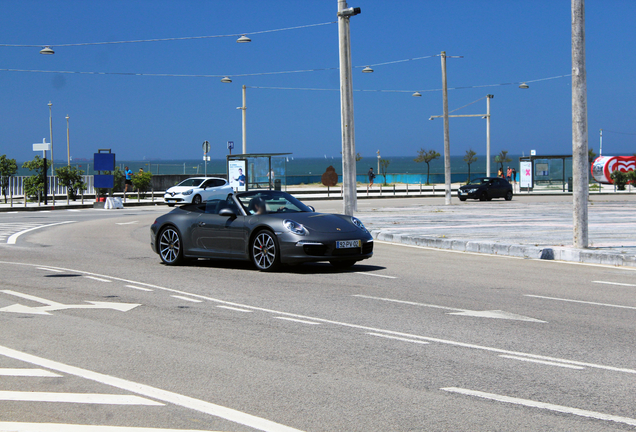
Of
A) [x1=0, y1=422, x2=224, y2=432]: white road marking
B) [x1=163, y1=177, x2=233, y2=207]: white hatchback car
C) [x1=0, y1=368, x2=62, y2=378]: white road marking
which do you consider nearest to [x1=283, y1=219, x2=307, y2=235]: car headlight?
[x1=0, y1=368, x2=62, y2=378]: white road marking

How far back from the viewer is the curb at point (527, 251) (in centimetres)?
1280

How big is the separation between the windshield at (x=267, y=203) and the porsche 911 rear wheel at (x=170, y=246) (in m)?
1.40

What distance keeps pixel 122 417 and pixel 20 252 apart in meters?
12.0

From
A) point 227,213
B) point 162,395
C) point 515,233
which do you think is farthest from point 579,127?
point 162,395

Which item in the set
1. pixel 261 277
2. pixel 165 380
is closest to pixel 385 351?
pixel 165 380

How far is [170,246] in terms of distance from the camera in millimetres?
13180

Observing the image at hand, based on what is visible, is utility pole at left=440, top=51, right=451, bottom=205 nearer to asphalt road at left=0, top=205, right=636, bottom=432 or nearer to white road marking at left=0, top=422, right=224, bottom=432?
asphalt road at left=0, top=205, right=636, bottom=432

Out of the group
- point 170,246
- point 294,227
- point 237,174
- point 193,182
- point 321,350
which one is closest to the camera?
point 321,350

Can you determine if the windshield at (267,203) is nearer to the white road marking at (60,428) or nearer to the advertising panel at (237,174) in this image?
the white road marking at (60,428)

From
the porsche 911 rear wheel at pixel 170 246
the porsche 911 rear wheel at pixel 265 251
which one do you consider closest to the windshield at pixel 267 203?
the porsche 911 rear wheel at pixel 265 251

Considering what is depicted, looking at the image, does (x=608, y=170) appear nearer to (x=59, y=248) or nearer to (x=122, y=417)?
(x=59, y=248)

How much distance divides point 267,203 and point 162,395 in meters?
7.50

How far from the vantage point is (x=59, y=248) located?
1648 centimetres

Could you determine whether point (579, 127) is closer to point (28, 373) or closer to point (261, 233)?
point (261, 233)
